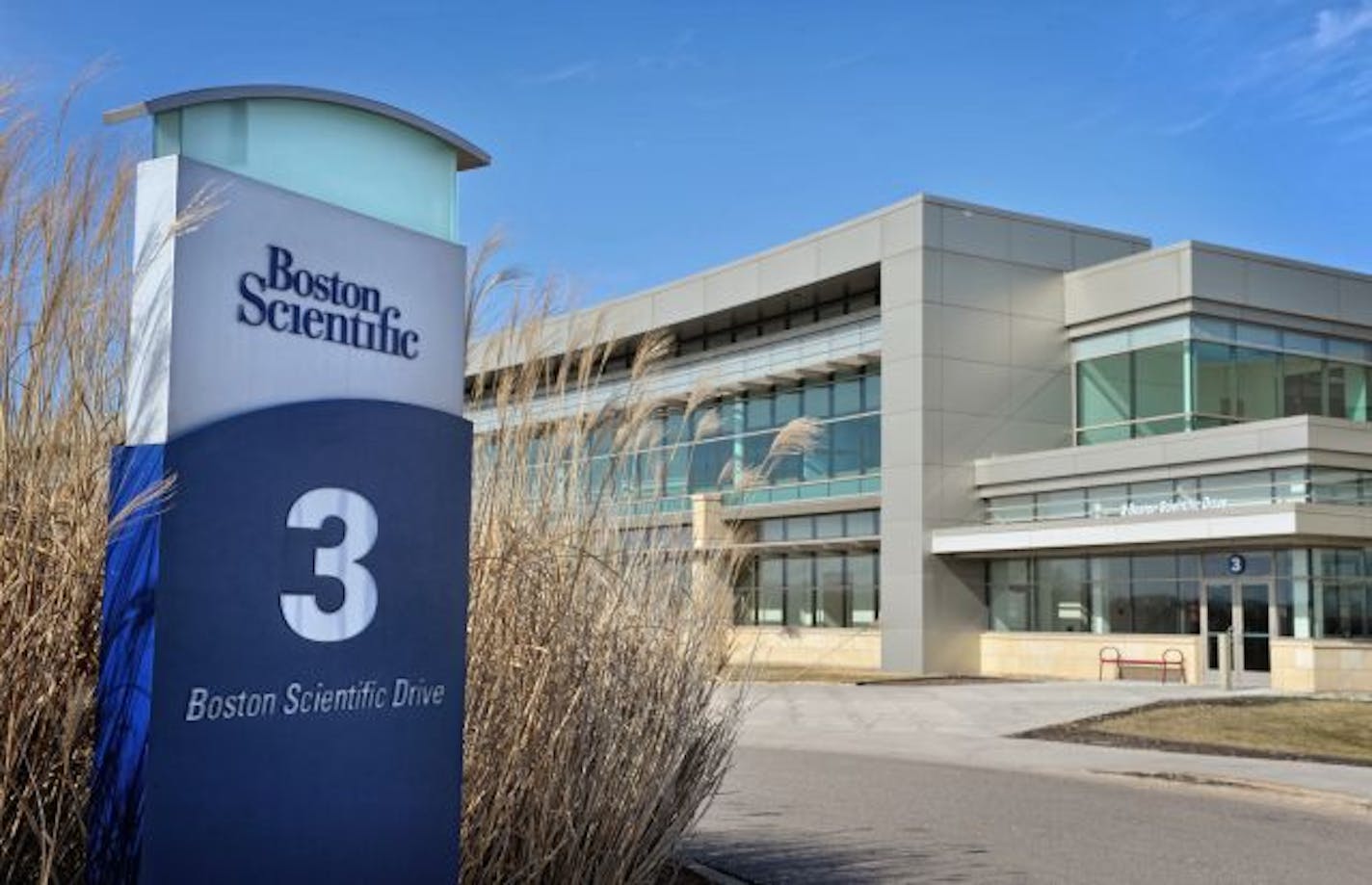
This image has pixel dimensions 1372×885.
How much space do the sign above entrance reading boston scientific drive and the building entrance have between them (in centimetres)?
3033

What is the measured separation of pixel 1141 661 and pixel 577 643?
31.2 m

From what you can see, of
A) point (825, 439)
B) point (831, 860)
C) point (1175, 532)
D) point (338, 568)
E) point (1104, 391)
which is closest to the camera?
point (338, 568)

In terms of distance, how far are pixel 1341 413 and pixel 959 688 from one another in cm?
1643

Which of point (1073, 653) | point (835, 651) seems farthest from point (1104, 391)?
point (835, 651)

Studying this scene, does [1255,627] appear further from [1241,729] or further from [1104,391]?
[1241,729]

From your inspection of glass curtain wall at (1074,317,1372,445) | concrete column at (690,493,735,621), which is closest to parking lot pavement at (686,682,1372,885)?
concrete column at (690,493,735,621)

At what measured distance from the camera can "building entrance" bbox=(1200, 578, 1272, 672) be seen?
32656mm

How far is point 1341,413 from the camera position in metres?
39.8

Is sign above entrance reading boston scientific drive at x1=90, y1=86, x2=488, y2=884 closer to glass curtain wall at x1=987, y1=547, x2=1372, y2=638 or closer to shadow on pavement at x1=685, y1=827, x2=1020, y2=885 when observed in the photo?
shadow on pavement at x1=685, y1=827, x2=1020, y2=885

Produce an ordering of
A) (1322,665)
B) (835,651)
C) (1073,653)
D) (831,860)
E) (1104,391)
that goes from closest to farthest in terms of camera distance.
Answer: (831,860) → (1322,665) → (835,651) → (1073,653) → (1104,391)

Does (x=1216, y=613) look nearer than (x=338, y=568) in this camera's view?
No

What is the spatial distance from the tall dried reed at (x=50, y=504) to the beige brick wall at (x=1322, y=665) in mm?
30599

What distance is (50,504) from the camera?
4.39 m

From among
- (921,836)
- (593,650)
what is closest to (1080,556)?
(921,836)
